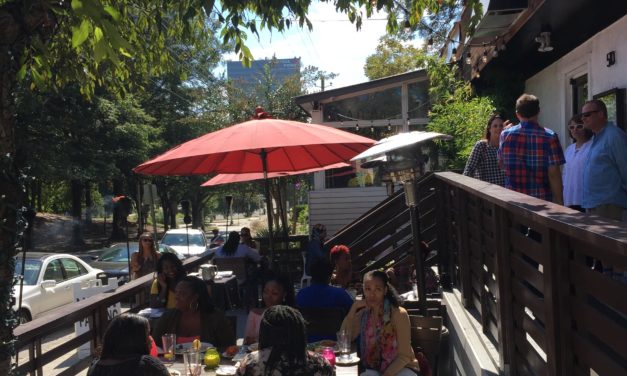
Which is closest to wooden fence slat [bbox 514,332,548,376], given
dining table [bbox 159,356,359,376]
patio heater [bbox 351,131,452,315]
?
dining table [bbox 159,356,359,376]

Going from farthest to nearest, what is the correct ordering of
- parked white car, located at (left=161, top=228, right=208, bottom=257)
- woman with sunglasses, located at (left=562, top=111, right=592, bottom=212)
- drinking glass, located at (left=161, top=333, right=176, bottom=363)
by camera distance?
1. parked white car, located at (left=161, top=228, right=208, bottom=257)
2. woman with sunglasses, located at (left=562, top=111, right=592, bottom=212)
3. drinking glass, located at (left=161, top=333, right=176, bottom=363)

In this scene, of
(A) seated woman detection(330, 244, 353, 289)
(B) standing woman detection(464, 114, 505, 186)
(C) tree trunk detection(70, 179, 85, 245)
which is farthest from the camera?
(C) tree trunk detection(70, 179, 85, 245)

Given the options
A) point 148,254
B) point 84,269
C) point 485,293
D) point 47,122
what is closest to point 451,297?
point 485,293

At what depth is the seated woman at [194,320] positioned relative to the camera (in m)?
5.24

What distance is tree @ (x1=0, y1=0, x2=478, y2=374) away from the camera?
9.23 feet

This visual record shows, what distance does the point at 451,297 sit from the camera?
635cm

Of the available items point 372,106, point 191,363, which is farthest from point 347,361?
point 372,106

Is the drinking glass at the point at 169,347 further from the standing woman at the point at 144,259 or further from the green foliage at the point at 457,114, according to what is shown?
the green foliage at the point at 457,114

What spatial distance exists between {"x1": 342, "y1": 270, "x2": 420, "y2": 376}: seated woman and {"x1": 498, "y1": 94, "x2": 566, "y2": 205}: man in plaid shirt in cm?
130

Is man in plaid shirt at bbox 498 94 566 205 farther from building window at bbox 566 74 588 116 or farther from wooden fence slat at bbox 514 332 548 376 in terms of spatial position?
building window at bbox 566 74 588 116

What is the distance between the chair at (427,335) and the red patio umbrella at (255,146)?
1690 millimetres

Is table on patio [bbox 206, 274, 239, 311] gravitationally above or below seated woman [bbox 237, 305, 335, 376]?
below

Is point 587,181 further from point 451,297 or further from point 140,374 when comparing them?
point 140,374

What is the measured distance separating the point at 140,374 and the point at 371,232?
582 centimetres
